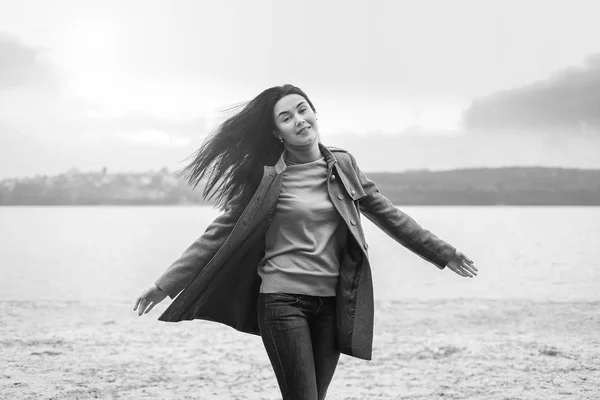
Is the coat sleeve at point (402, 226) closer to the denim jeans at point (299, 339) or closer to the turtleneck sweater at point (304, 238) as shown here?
the turtleneck sweater at point (304, 238)

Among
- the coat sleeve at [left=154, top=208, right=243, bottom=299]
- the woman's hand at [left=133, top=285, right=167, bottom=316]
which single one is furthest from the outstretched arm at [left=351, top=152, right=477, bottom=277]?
the woman's hand at [left=133, top=285, right=167, bottom=316]

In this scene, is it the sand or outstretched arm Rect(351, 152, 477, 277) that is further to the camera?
the sand

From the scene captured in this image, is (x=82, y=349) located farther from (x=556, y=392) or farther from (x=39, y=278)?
(x=39, y=278)

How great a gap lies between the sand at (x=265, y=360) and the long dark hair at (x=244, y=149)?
301 cm

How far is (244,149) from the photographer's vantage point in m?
3.47

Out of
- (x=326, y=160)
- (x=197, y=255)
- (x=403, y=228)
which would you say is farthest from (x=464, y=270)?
(x=197, y=255)

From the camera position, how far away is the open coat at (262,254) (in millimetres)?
3178

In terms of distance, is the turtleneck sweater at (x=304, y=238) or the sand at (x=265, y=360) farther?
the sand at (x=265, y=360)

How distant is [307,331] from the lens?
306cm

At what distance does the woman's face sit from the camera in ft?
10.6

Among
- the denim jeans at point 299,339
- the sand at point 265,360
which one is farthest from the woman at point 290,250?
the sand at point 265,360

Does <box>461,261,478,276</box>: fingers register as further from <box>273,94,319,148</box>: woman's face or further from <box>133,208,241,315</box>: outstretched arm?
<box>133,208,241,315</box>: outstretched arm

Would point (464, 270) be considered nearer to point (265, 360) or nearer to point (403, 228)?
point (403, 228)

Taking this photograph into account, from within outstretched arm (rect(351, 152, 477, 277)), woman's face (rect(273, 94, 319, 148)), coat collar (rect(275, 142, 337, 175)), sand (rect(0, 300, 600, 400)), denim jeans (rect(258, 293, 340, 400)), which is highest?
woman's face (rect(273, 94, 319, 148))
